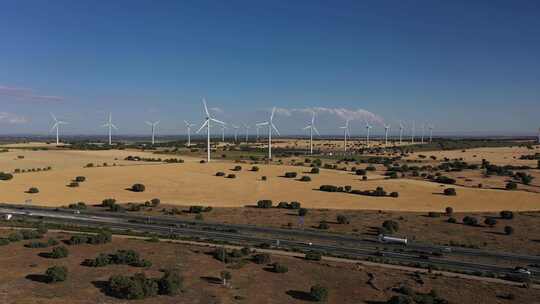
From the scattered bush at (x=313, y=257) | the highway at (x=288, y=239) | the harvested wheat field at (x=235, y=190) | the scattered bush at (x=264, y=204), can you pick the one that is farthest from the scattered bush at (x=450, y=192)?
the scattered bush at (x=313, y=257)

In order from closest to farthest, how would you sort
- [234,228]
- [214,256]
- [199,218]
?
[214,256] < [234,228] < [199,218]

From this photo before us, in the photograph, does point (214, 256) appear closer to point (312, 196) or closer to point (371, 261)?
point (371, 261)

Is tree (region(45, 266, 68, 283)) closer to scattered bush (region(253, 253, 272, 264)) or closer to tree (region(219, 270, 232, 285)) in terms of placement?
tree (region(219, 270, 232, 285))

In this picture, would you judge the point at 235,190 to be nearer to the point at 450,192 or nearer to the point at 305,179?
the point at 305,179

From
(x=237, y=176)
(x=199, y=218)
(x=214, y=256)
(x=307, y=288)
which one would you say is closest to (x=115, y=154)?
(x=237, y=176)

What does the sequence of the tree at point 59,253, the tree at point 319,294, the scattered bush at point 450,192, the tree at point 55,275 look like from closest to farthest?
the tree at point 319,294
the tree at point 55,275
the tree at point 59,253
the scattered bush at point 450,192

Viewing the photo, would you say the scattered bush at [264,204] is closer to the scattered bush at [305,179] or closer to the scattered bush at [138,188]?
the scattered bush at [138,188]
